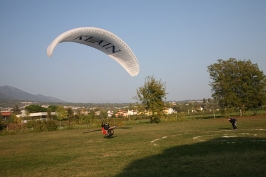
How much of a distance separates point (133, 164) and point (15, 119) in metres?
65.5

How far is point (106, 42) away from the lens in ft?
61.7

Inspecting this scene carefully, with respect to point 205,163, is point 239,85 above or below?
above

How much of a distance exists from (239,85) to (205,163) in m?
35.2

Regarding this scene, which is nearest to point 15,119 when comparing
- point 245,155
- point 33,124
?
point 33,124

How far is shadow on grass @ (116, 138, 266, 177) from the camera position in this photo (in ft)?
23.3

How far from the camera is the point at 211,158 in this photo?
29.3ft

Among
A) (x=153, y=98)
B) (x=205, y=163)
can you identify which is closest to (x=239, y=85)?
(x=153, y=98)

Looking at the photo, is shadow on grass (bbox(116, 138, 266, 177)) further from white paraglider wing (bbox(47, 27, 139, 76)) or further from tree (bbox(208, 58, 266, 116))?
tree (bbox(208, 58, 266, 116))

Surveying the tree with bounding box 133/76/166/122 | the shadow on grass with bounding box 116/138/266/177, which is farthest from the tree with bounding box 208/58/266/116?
the shadow on grass with bounding box 116/138/266/177

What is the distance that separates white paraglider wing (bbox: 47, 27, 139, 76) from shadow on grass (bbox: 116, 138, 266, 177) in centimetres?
972

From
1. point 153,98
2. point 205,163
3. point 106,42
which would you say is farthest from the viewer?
point 153,98

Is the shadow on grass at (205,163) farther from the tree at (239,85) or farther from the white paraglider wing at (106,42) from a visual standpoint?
the tree at (239,85)

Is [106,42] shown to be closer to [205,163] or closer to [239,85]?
[205,163]

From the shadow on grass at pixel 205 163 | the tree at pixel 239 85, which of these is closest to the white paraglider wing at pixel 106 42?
the shadow on grass at pixel 205 163
